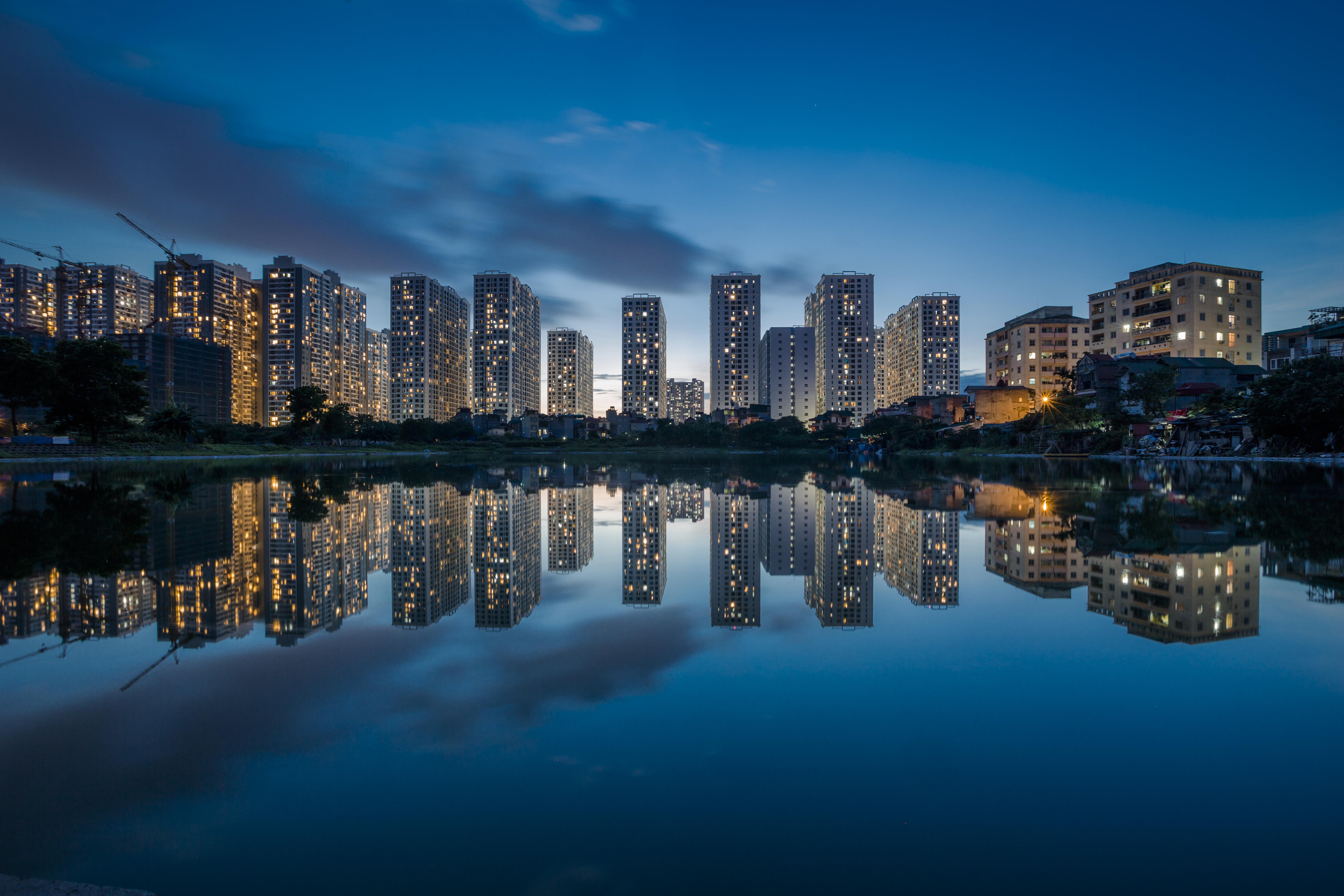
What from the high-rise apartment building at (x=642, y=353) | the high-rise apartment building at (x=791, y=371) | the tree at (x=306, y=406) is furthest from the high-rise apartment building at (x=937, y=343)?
the tree at (x=306, y=406)

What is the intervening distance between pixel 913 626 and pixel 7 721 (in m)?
6.62

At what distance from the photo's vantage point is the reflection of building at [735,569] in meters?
6.64

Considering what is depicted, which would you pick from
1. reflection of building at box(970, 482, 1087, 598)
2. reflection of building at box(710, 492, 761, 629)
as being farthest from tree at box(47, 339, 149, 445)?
reflection of building at box(970, 482, 1087, 598)

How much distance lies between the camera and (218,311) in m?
134

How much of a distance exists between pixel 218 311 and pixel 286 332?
1270cm

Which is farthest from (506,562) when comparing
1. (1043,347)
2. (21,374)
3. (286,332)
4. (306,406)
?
(286,332)

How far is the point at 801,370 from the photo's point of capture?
5576 inches

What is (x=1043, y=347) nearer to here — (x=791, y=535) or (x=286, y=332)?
(x=791, y=535)

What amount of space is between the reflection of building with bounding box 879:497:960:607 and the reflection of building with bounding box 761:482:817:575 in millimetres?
1200

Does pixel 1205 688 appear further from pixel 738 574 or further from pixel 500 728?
pixel 738 574

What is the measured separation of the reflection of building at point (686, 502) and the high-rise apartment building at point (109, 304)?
14115 cm

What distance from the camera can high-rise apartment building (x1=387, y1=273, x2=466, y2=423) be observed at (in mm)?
146125

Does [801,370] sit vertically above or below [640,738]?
above

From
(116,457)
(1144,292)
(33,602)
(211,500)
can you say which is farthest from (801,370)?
(33,602)
